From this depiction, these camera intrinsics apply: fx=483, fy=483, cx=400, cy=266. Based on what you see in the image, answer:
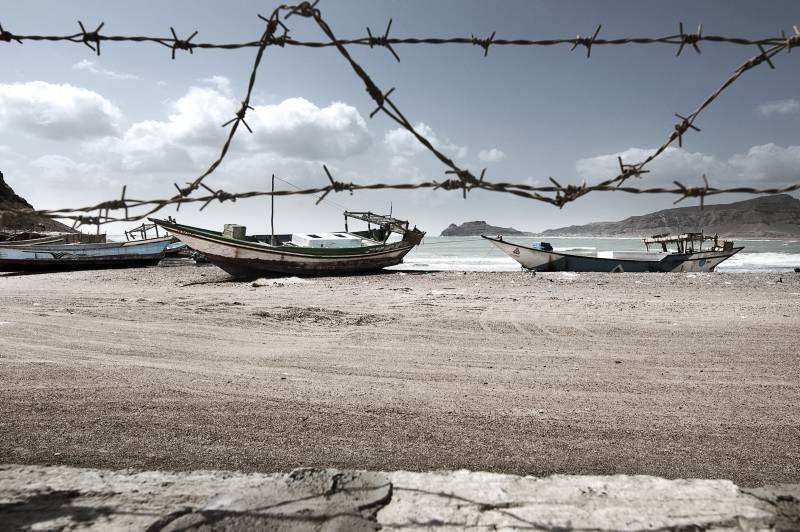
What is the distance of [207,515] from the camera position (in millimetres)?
2387

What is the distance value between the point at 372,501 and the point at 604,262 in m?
21.5

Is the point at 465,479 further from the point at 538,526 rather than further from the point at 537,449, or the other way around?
the point at 537,449

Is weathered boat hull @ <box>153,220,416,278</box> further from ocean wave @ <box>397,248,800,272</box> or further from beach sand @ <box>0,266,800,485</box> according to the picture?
beach sand @ <box>0,266,800,485</box>

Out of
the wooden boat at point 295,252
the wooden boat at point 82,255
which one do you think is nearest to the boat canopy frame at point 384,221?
the wooden boat at point 295,252

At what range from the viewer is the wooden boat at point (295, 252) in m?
17.6

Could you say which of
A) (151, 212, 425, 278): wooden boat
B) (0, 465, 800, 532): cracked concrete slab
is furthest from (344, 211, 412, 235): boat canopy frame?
(0, 465, 800, 532): cracked concrete slab

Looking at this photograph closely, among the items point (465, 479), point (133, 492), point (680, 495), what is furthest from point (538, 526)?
point (133, 492)

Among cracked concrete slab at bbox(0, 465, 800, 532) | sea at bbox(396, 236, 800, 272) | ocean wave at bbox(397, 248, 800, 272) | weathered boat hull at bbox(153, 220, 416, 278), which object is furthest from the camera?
sea at bbox(396, 236, 800, 272)

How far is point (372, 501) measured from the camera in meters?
2.55

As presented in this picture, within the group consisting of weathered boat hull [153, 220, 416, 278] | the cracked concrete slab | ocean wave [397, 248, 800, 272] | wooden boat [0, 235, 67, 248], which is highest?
wooden boat [0, 235, 67, 248]

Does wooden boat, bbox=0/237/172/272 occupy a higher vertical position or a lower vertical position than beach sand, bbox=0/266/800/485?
higher

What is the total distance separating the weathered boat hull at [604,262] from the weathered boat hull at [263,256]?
6.40 meters

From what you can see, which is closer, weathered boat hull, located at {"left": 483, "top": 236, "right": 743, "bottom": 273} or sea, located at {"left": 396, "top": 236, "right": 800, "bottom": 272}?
weathered boat hull, located at {"left": 483, "top": 236, "right": 743, "bottom": 273}

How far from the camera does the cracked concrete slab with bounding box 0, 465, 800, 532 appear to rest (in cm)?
233
